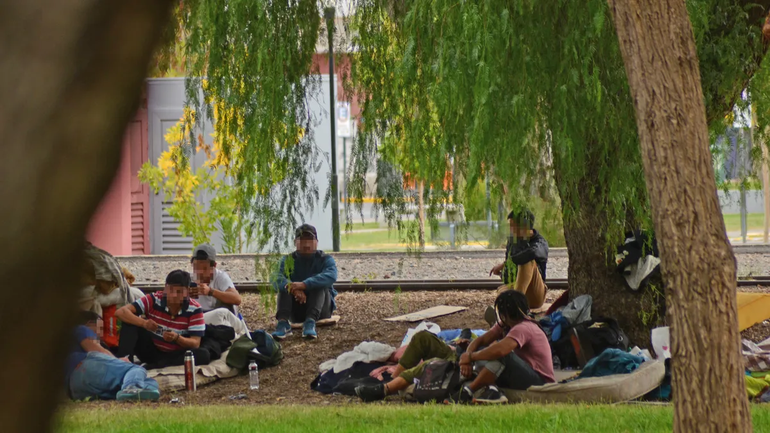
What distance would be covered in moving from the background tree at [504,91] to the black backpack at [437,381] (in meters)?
1.48

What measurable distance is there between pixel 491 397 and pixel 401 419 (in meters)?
1.18

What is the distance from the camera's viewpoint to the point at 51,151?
2.71 ft

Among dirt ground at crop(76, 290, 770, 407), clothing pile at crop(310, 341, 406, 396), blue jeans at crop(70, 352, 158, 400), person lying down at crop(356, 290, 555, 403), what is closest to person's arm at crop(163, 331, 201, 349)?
dirt ground at crop(76, 290, 770, 407)

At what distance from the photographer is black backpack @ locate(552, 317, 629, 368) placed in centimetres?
838

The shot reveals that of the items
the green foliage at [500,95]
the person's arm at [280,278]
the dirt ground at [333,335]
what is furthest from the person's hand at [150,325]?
the green foliage at [500,95]

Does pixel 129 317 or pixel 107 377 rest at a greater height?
pixel 129 317

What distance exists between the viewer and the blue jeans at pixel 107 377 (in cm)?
782

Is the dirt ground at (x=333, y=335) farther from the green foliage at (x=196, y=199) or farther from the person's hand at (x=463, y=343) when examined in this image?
the green foliage at (x=196, y=199)

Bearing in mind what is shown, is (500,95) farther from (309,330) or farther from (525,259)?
(309,330)

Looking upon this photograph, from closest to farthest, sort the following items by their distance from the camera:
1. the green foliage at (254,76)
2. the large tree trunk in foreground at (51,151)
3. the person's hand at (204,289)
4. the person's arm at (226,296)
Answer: the large tree trunk in foreground at (51,151)
the green foliage at (254,76)
the person's hand at (204,289)
the person's arm at (226,296)

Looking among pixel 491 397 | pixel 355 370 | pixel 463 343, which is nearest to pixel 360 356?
pixel 355 370

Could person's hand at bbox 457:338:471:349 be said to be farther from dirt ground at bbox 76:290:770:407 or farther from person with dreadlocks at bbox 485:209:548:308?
dirt ground at bbox 76:290:770:407

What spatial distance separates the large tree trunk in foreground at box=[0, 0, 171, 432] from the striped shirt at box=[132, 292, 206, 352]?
25.6 feet

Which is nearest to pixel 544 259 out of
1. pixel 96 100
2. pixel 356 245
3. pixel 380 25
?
pixel 380 25
